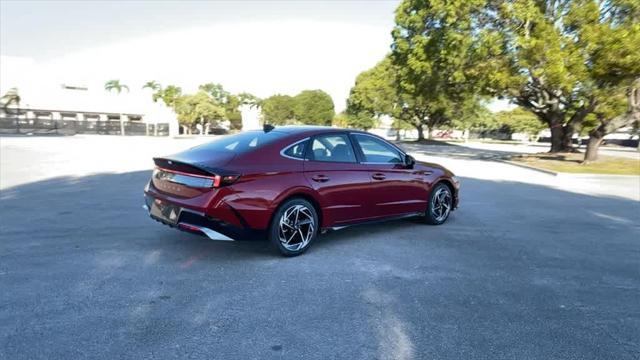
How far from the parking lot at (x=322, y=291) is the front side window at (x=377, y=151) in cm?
111

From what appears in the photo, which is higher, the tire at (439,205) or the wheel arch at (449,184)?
the wheel arch at (449,184)

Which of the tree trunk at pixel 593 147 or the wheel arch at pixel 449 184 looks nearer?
the wheel arch at pixel 449 184

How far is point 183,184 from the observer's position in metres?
4.59

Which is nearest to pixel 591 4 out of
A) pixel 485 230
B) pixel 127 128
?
pixel 485 230

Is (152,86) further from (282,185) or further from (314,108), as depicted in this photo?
(282,185)

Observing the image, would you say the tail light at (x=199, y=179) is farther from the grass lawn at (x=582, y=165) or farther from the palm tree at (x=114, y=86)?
the palm tree at (x=114, y=86)

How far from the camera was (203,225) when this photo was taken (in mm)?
4441

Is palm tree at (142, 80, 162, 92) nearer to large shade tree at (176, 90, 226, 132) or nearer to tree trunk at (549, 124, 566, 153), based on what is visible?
large shade tree at (176, 90, 226, 132)

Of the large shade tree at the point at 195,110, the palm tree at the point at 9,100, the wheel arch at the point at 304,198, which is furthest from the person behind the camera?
the large shade tree at the point at 195,110

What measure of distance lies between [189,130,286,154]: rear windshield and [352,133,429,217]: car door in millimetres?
1197

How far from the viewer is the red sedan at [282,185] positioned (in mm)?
4449

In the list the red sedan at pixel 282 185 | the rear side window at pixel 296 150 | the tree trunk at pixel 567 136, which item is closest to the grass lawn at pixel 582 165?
the tree trunk at pixel 567 136

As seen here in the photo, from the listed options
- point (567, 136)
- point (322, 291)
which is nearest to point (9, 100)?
point (567, 136)

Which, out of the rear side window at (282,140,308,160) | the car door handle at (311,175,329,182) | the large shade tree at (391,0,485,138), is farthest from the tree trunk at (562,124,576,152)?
the rear side window at (282,140,308,160)
